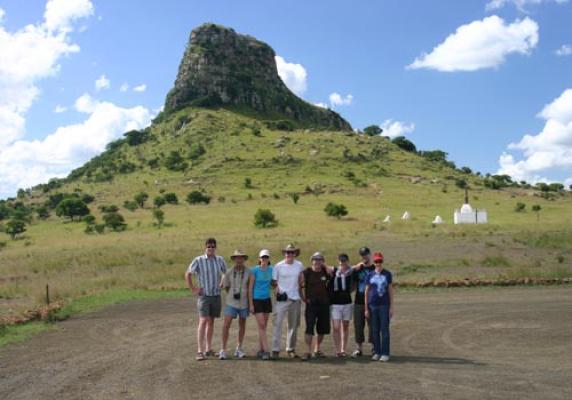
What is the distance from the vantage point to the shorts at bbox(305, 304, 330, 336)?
37.2 ft

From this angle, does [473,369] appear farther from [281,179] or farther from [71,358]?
[281,179]

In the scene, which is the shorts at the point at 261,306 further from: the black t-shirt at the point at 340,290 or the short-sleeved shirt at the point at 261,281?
the black t-shirt at the point at 340,290

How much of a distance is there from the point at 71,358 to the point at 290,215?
184 ft

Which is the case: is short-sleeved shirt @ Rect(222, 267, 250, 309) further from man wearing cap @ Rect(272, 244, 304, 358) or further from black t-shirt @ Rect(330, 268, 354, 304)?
black t-shirt @ Rect(330, 268, 354, 304)

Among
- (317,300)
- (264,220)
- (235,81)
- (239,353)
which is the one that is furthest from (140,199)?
(235,81)

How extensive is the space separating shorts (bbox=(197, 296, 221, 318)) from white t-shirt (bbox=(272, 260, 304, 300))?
1208mm

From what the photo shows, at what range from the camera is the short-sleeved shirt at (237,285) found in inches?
445

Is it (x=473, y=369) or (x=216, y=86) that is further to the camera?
(x=216, y=86)

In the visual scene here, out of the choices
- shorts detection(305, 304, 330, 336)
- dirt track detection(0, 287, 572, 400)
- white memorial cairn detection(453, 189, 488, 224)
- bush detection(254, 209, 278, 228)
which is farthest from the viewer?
bush detection(254, 209, 278, 228)

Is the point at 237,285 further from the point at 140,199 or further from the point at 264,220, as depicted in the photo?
the point at 140,199

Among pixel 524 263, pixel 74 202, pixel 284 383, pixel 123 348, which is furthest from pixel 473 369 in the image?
pixel 74 202

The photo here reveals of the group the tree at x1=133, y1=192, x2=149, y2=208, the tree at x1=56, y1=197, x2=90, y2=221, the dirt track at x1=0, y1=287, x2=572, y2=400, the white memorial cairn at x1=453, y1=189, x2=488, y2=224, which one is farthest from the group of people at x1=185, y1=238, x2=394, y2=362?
the tree at x1=133, y1=192, x2=149, y2=208

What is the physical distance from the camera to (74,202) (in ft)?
266

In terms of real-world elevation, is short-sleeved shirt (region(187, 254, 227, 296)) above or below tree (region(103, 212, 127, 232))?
below
